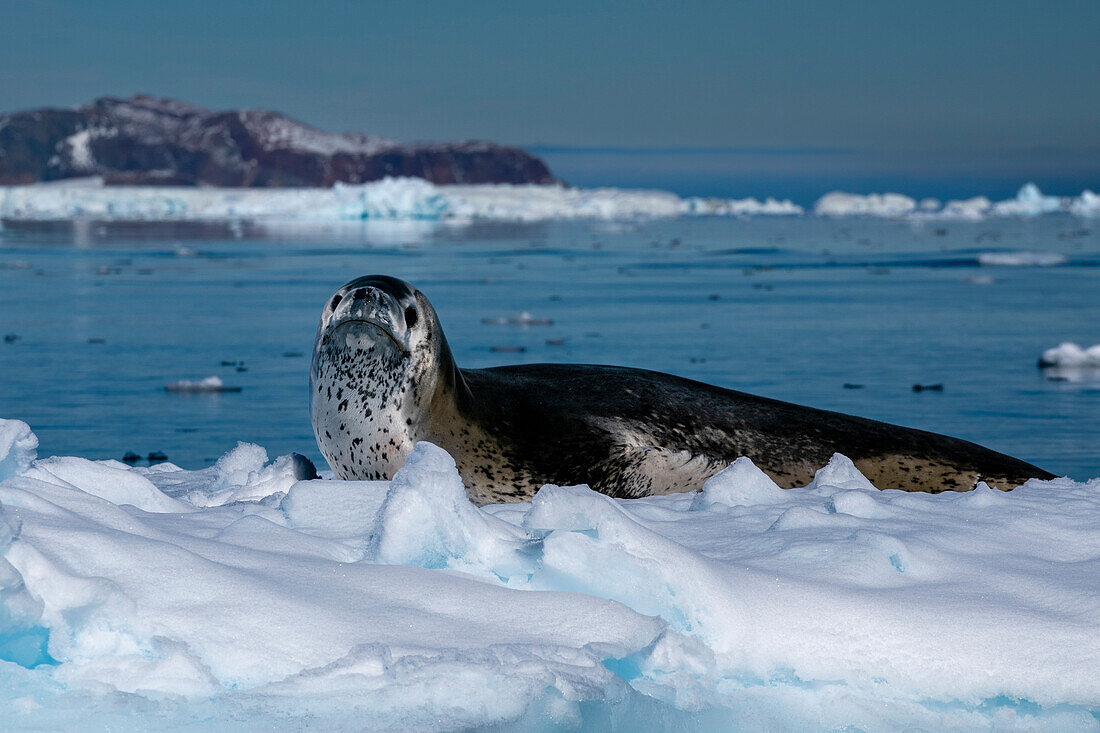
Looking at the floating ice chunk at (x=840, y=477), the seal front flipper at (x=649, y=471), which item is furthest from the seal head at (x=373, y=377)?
the floating ice chunk at (x=840, y=477)

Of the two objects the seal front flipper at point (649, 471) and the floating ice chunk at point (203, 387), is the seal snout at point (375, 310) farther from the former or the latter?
the floating ice chunk at point (203, 387)

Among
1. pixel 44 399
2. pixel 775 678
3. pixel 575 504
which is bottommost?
pixel 44 399

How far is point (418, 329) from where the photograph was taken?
141 inches

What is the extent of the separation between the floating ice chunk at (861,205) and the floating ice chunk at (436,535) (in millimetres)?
63696

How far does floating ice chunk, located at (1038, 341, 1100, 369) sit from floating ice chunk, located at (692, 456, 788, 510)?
19.1 feet

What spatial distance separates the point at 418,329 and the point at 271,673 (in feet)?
6.61

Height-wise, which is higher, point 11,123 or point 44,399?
point 11,123

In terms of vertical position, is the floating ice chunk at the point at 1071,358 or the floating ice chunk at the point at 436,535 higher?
the floating ice chunk at the point at 436,535

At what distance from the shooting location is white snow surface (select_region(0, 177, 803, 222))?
1742 inches

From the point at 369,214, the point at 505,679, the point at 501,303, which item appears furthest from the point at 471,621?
the point at 369,214

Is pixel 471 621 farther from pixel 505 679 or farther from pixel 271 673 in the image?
pixel 271 673

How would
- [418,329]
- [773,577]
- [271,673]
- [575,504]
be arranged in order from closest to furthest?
1. [271,673]
2. [773,577]
3. [575,504]
4. [418,329]

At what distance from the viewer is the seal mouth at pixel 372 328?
138 inches

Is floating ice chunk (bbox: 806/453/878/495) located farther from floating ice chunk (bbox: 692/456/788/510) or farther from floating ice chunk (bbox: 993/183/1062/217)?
floating ice chunk (bbox: 993/183/1062/217)
